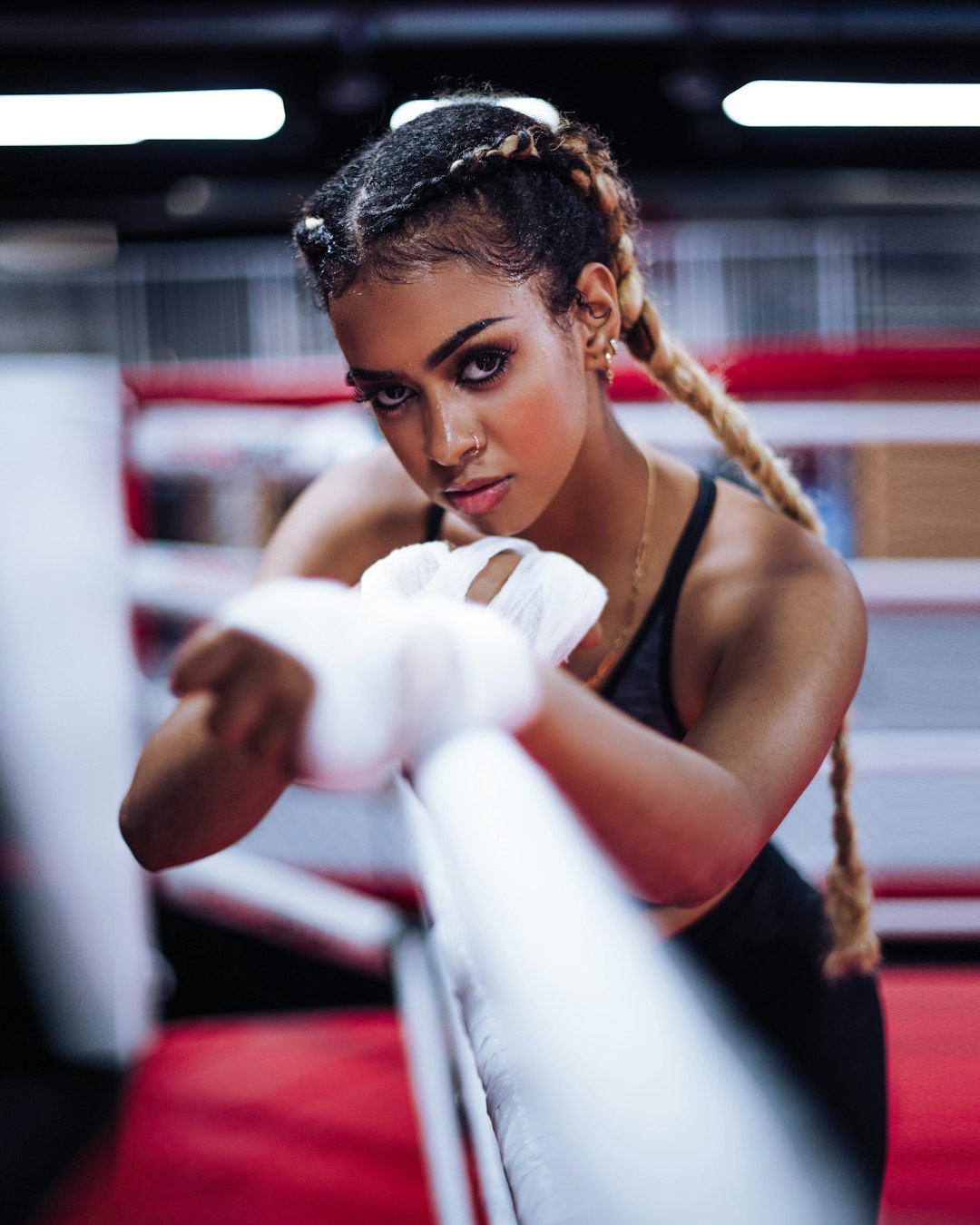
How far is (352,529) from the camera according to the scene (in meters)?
0.72

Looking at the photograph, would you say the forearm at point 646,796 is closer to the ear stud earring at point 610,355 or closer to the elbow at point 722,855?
the elbow at point 722,855

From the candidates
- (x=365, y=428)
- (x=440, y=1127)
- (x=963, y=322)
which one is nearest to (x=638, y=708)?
Answer: (x=440, y=1127)

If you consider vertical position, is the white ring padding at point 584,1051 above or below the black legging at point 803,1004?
above

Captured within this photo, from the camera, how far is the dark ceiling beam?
115 inches

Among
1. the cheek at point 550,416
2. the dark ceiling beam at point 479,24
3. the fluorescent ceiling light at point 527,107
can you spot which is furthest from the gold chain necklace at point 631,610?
the dark ceiling beam at point 479,24

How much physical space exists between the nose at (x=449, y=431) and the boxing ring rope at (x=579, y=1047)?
16 cm

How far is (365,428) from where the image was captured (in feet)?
4.25

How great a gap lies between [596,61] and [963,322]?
2.40m

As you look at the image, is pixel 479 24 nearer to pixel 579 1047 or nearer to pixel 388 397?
pixel 388 397

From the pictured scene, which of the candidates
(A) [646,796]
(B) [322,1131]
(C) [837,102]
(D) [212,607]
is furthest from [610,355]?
(C) [837,102]

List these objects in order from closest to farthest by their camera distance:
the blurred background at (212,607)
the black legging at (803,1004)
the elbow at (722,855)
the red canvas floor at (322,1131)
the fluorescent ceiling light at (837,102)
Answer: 1. the elbow at (722,855)
2. the black legging at (803,1004)
3. the red canvas floor at (322,1131)
4. the blurred background at (212,607)
5. the fluorescent ceiling light at (837,102)

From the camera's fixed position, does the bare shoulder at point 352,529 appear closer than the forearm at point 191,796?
No

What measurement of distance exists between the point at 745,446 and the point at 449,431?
0.26 metres

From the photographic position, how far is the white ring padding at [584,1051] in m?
0.43
